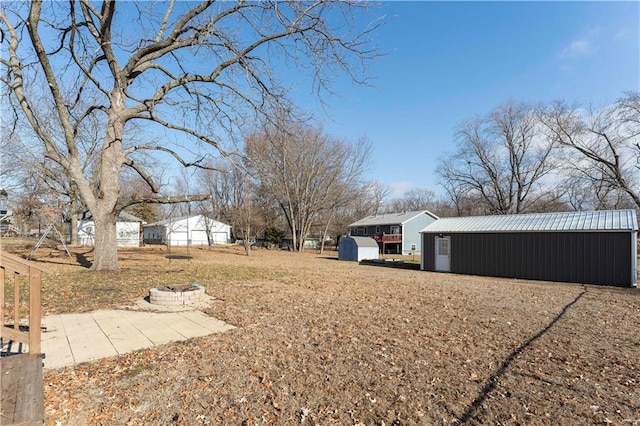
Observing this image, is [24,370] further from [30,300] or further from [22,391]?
[30,300]

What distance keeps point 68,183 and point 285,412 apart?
31.1m

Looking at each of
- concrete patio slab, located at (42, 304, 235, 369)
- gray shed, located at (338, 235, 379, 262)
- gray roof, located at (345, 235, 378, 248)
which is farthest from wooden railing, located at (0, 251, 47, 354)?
gray roof, located at (345, 235, 378, 248)

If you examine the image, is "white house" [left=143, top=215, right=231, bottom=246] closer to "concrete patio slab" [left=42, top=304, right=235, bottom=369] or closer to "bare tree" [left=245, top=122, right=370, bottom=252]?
"bare tree" [left=245, top=122, right=370, bottom=252]

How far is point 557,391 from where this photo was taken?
11.6 feet

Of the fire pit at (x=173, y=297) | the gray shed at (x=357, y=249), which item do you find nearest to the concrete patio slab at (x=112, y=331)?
the fire pit at (x=173, y=297)

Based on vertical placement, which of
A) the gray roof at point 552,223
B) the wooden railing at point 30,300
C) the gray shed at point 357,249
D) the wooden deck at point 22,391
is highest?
the gray roof at point 552,223

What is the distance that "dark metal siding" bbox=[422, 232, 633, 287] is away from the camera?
1331 cm

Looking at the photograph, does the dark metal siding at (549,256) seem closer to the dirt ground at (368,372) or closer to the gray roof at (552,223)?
the gray roof at (552,223)

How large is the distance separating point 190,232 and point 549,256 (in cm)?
3960

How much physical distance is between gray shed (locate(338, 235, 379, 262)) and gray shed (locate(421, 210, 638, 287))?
7.68 meters

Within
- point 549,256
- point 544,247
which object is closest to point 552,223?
point 544,247

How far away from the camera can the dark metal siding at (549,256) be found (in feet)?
43.7

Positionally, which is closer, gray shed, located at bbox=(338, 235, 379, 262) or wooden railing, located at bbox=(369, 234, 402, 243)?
gray shed, located at bbox=(338, 235, 379, 262)

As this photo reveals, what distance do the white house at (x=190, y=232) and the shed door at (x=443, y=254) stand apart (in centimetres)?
2897
